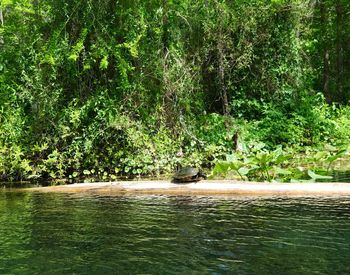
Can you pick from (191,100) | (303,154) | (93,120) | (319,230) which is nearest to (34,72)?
(93,120)

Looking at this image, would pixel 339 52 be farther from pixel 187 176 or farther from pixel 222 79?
pixel 187 176

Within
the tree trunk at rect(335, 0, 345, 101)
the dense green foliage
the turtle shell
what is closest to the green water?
the turtle shell

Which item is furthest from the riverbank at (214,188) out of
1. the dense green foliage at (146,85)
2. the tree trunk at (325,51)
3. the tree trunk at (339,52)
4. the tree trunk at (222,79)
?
the tree trunk at (339,52)

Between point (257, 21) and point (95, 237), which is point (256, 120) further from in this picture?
point (95, 237)

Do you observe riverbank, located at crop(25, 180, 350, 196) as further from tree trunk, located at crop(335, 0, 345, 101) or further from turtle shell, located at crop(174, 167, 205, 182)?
tree trunk, located at crop(335, 0, 345, 101)

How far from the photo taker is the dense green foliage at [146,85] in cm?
1133

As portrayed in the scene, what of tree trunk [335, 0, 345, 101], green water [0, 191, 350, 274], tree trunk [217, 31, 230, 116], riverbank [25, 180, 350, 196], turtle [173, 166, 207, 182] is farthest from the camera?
tree trunk [335, 0, 345, 101]

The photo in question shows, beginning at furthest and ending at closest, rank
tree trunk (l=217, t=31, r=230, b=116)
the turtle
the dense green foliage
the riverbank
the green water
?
tree trunk (l=217, t=31, r=230, b=116), the dense green foliage, the turtle, the riverbank, the green water

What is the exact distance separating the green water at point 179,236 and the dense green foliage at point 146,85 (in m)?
3.93

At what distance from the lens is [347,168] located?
10859 millimetres

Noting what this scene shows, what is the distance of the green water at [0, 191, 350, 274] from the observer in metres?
4.02

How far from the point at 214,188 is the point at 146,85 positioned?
5.45 m

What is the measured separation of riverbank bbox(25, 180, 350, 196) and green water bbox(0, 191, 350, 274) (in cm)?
36

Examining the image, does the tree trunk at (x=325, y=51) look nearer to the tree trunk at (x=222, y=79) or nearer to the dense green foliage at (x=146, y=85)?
the dense green foliage at (x=146, y=85)
